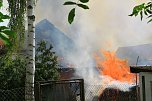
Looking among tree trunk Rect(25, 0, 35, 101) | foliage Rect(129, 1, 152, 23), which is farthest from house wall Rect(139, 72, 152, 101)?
foliage Rect(129, 1, 152, 23)

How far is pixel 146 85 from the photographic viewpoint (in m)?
7.63

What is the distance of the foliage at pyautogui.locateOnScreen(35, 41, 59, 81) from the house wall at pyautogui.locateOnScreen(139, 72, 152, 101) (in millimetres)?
5912

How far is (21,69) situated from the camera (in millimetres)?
12906

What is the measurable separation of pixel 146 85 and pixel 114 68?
25045 millimetres

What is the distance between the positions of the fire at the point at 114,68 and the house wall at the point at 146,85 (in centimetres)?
2095

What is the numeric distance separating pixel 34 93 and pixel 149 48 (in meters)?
32.2

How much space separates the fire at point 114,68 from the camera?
99.8 ft

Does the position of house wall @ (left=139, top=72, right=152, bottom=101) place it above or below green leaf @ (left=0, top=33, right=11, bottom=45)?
below

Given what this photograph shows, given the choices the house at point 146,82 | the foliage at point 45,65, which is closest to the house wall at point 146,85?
the house at point 146,82

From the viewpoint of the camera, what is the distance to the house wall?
753cm

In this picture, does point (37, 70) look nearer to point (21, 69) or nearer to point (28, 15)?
point (21, 69)

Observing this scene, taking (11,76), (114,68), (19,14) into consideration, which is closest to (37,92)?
(19,14)

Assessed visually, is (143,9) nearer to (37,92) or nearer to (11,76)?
(37,92)

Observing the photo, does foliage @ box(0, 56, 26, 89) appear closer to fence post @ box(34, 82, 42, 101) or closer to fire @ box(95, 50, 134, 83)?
fence post @ box(34, 82, 42, 101)
